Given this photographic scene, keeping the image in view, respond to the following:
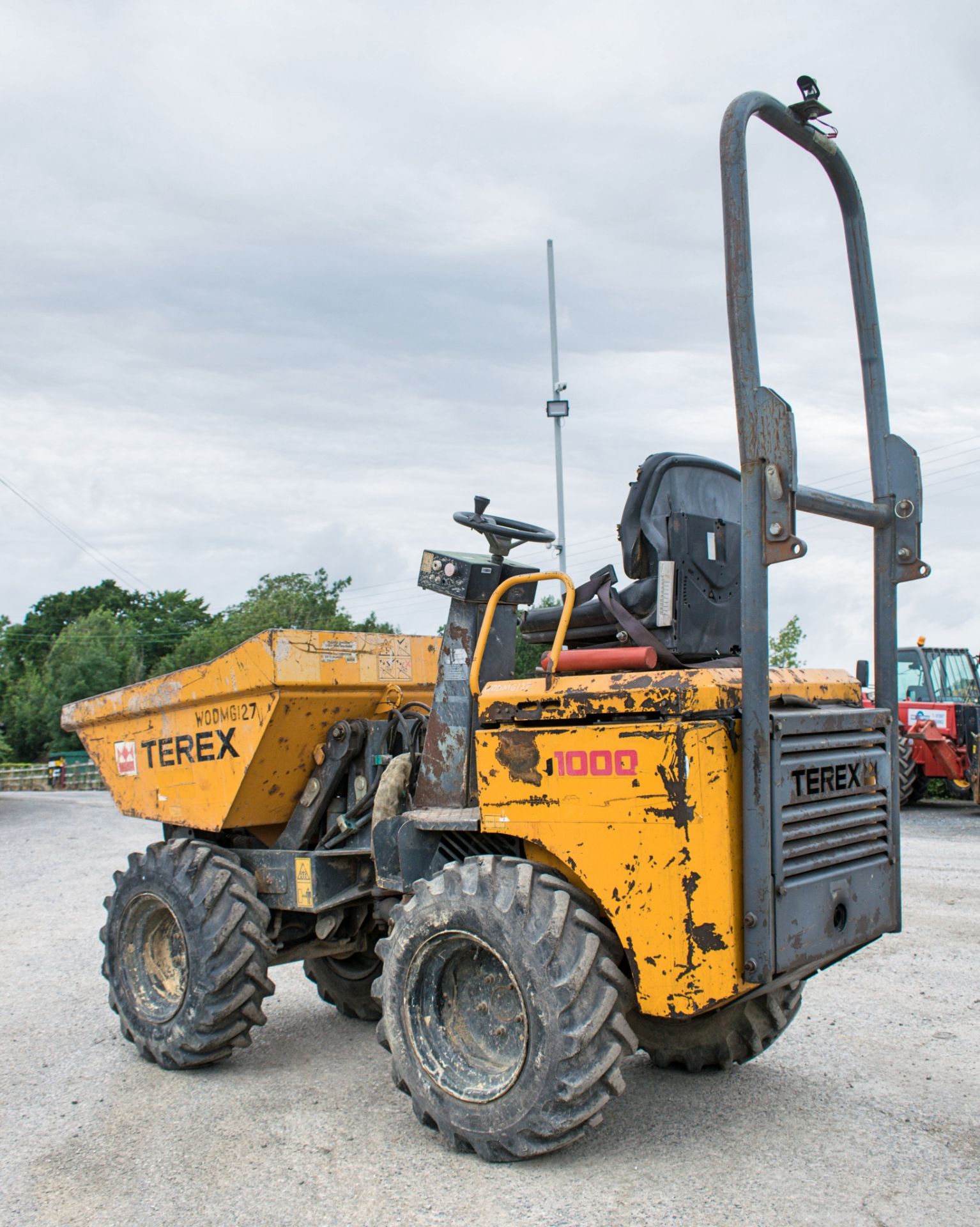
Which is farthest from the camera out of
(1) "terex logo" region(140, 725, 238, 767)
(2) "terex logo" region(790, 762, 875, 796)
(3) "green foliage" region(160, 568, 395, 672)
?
(3) "green foliage" region(160, 568, 395, 672)

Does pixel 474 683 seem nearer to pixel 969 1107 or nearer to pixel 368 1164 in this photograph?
pixel 368 1164

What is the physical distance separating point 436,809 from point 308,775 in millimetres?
1160

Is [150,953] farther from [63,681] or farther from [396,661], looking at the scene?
[63,681]

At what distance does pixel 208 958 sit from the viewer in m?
5.11

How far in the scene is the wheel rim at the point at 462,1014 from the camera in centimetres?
411

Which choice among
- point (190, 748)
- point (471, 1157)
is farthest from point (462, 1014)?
point (190, 748)

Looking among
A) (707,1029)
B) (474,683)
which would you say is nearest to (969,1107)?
(707,1029)

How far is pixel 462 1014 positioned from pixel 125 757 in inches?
112

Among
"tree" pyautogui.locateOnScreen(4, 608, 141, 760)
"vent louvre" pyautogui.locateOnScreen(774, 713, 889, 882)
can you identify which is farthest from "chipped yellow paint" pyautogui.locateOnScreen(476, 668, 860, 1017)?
"tree" pyautogui.locateOnScreen(4, 608, 141, 760)

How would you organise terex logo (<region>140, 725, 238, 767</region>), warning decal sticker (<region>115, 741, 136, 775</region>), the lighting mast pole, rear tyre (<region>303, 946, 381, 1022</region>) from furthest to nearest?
the lighting mast pole, warning decal sticker (<region>115, 741, 136, 775</region>), rear tyre (<region>303, 946, 381, 1022</region>), terex logo (<region>140, 725, 238, 767</region>)

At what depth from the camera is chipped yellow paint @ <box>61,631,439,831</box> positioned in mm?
5250

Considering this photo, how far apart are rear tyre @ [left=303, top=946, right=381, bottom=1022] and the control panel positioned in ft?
6.94

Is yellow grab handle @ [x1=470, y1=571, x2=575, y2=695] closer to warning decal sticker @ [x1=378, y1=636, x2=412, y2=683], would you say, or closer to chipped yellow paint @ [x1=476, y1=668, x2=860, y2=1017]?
chipped yellow paint @ [x1=476, y1=668, x2=860, y2=1017]

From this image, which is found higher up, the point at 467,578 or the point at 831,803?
the point at 467,578
